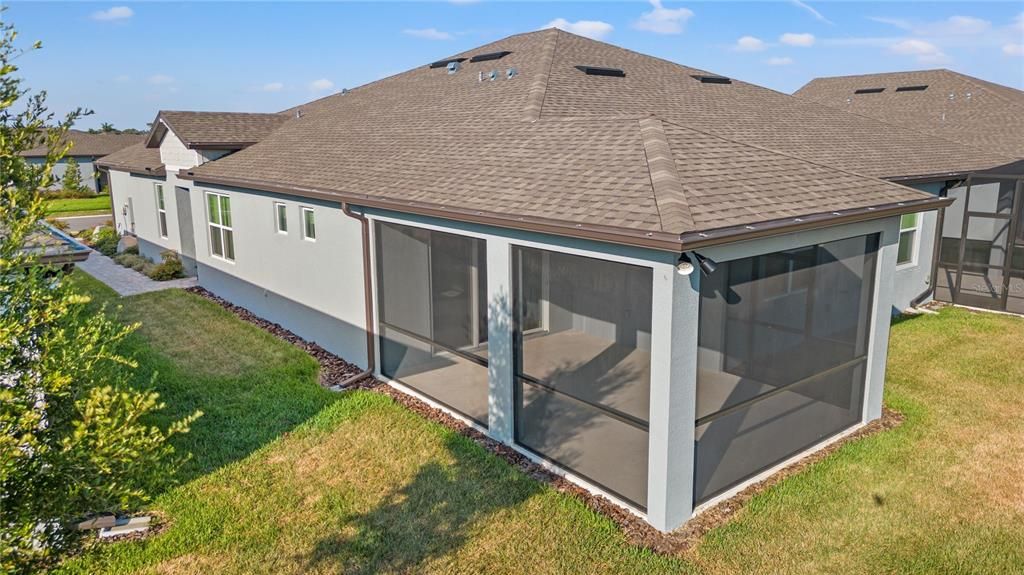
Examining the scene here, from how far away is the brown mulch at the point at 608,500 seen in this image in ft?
20.7

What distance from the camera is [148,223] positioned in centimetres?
2120

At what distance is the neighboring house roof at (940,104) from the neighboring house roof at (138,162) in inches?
864

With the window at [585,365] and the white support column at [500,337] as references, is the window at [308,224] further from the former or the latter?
the white support column at [500,337]

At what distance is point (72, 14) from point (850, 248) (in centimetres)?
1590

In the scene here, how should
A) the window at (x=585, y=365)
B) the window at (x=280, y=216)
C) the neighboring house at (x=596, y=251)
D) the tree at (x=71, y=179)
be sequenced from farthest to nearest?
the window at (x=280, y=216), the window at (x=585, y=365), the neighboring house at (x=596, y=251), the tree at (x=71, y=179)

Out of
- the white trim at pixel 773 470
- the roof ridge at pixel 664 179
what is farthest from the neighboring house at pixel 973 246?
the roof ridge at pixel 664 179

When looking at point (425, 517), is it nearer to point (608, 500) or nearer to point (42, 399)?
point (608, 500)

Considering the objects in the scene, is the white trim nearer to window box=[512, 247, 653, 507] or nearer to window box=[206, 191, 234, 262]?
window box=[512, 247, 653, 507]

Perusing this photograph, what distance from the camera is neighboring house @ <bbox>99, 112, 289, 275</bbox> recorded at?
55.4 ft

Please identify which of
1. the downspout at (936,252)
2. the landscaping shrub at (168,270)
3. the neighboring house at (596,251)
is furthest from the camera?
the landscaping shrub at (168,270)

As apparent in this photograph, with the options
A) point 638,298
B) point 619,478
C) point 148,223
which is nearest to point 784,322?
point 638,298

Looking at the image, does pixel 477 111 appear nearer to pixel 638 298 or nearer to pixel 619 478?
pixel 638 298

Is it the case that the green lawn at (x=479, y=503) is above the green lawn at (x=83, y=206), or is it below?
below

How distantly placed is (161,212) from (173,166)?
2.73 meters
